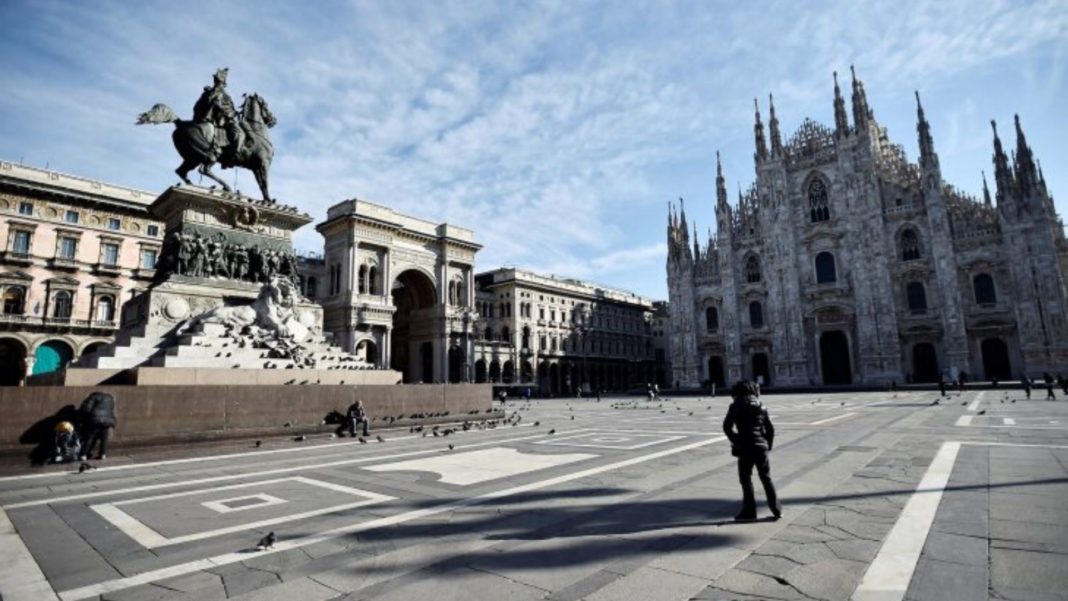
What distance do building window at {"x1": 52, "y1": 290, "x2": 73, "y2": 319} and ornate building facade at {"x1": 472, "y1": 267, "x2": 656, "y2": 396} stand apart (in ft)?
95.2

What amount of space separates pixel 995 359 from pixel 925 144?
18.9 metres

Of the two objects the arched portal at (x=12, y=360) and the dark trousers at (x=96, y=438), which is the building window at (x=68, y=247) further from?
the dark trousers at (x=96, y=438)

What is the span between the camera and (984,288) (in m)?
43.7

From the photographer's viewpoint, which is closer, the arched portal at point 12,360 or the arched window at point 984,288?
the arched portal at point 12,360

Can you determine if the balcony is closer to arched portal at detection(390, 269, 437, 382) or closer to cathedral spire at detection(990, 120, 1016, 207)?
arched portal at detection(390, 269, 437, 382)

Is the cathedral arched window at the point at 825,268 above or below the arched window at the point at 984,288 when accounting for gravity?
above

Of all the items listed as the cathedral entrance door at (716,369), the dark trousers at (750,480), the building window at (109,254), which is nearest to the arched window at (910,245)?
the cathedral entrance door at (716,369)

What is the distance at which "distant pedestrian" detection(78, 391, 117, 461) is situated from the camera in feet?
31.3

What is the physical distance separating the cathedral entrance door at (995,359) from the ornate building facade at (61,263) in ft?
217

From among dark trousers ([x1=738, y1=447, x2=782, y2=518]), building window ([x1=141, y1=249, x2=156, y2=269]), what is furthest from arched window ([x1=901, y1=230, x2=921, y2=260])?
building window ([x1=141, y1=249, x2=156, y2=269])

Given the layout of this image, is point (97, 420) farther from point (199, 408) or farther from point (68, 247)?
point (68, 247)

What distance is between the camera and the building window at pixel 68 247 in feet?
124

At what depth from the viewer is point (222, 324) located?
46.3ft

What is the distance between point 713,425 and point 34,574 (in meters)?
15.0
